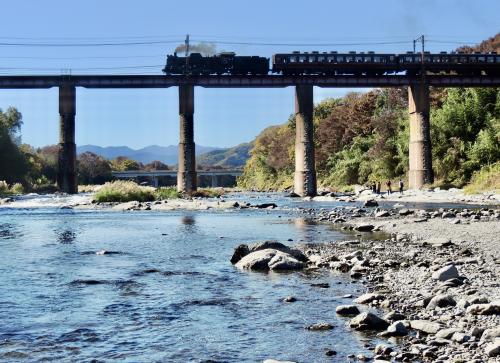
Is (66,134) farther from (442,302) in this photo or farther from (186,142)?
(442,302)

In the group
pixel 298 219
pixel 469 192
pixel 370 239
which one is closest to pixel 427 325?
pixel 370 239

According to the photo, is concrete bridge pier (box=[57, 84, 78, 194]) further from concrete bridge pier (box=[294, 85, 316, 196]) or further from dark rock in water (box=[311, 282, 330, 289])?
dark rock in water (box=[311, 282, 330, 289])

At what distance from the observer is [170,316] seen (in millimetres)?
12164

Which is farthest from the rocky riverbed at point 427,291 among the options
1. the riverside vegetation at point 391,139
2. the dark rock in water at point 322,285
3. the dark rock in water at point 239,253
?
the riverside vegetation at point 391,139

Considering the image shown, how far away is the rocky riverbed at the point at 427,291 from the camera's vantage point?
940 centimetres

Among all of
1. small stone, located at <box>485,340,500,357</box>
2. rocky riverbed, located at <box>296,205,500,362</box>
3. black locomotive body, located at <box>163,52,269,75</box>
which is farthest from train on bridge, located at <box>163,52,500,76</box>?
small stone, located at <box>485,340,500,357</box>

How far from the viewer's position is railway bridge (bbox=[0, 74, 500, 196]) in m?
67.2

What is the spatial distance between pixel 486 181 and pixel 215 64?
27808 mm

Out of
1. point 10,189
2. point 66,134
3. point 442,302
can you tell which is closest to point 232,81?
point 66,134

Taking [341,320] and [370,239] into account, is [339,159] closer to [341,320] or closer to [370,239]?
[370,239]

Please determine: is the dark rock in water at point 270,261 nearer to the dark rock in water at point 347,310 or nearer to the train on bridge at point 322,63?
the dark rock in water at point 347,310

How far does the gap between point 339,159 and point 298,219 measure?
55.0 metres

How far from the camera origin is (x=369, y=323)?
423 inches

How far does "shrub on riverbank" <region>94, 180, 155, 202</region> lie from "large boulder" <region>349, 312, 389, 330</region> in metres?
48.0
